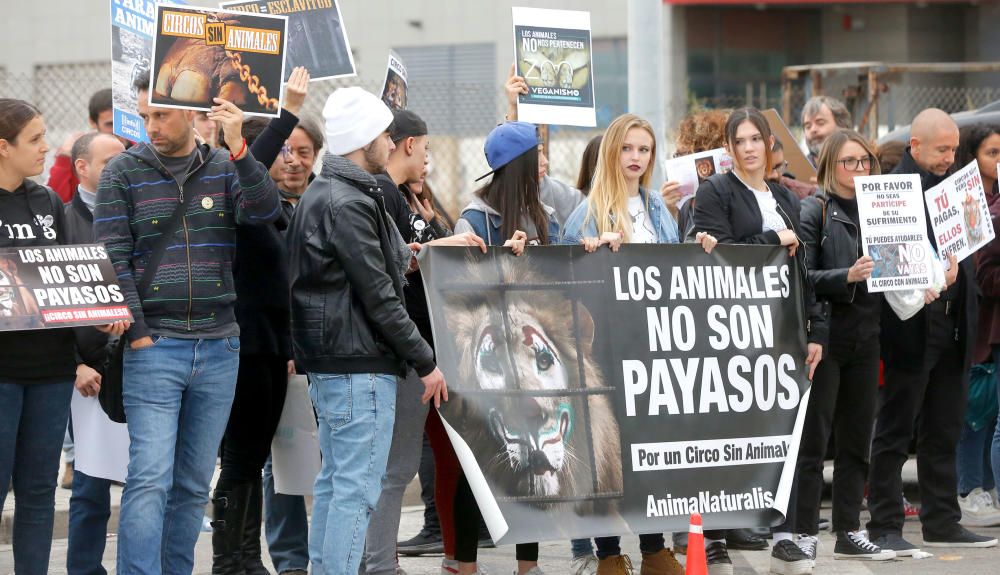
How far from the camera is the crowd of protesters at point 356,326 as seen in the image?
5.11 metres

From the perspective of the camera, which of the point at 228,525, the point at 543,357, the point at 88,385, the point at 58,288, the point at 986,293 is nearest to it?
the point at 58,288

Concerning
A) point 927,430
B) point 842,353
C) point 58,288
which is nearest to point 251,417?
point 58,288

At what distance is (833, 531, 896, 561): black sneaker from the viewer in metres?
6.60

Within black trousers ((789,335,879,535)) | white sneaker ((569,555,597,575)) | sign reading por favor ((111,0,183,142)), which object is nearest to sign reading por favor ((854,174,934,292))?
black trousers ((789,335,879,535))

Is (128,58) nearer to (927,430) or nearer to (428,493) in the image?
(428,493)

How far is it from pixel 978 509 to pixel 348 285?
173 inches

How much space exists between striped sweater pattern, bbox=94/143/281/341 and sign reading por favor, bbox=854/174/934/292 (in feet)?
9.06

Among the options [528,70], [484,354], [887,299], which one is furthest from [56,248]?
[887,299]

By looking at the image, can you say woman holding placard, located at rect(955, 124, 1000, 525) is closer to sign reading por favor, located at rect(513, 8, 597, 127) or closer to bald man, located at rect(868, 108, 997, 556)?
bald man, located at rect(868, 108, 997, 556)

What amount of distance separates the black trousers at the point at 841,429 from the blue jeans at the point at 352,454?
7.08 ft

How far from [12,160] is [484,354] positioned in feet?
6.47

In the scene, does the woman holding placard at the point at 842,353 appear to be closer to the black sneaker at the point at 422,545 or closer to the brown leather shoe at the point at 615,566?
the brown leather shoe at the point at 615,566

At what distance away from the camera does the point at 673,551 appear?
6.43 metres

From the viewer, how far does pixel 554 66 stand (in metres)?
6.79
